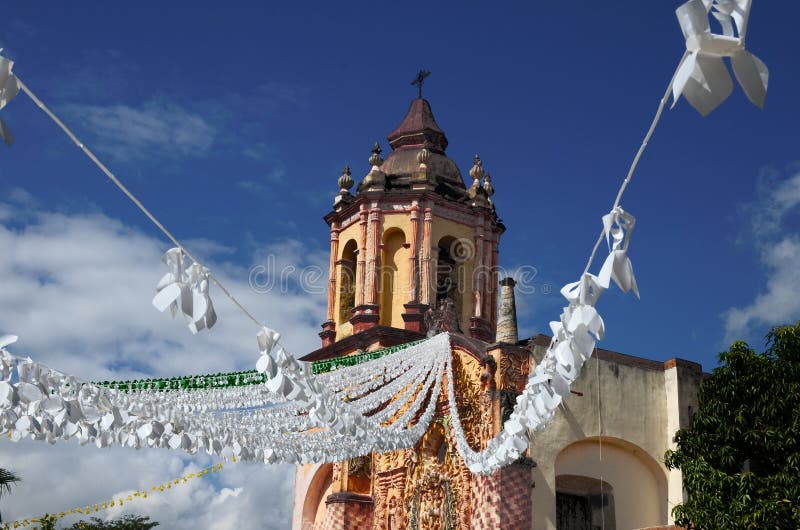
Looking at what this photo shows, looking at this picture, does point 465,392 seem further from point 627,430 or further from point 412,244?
point 412,244

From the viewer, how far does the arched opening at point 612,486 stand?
52.2 feet

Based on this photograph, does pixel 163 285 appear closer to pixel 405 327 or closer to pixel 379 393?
pixel 379 393

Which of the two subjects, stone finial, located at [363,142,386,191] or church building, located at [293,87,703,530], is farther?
stone finial, located at [363,142,386,191]

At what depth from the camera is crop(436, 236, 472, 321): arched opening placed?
21.4m

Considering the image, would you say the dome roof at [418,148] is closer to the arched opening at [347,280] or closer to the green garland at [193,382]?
the arched opening at [347,280]

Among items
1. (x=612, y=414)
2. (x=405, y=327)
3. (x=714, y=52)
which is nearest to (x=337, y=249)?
(x=405, y=327)

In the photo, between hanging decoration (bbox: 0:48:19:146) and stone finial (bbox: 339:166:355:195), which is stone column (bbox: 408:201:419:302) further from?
hanging decoration (bbox: 0:48:19:146)

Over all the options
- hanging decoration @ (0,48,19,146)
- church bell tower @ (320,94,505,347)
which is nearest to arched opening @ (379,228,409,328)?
church bell tower @ (320,94,505,347)

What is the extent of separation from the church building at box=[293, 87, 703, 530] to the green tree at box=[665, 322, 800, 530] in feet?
5.27

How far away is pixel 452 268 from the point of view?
2158cm

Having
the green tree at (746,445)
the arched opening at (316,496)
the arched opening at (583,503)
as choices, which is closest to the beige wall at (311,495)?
the arched opening at (316,496)

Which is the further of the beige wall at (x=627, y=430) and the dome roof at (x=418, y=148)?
the dome roof at (x=418, y=148)

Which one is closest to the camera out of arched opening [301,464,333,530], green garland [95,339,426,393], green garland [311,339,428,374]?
green garland [95,339,426,393]

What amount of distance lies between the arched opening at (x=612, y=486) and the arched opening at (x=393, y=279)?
5760mm
